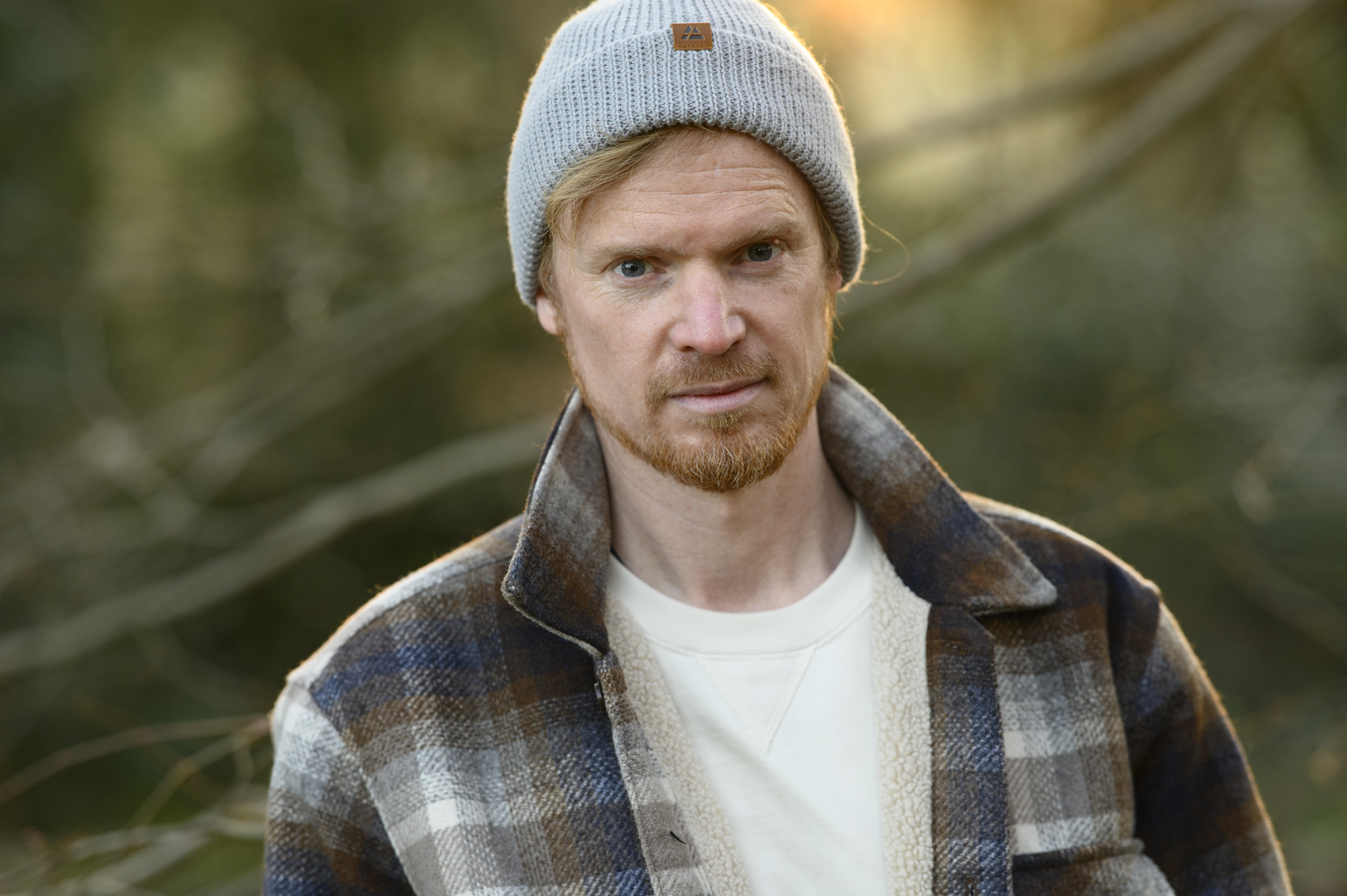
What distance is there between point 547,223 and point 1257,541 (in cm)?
495

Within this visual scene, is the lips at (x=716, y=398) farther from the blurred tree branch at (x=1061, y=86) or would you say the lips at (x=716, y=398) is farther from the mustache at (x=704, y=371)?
the blurred tree branch at (x=1061, y=86)

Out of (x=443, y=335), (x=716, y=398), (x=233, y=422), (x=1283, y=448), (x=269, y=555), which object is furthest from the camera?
(x=443, y=335)

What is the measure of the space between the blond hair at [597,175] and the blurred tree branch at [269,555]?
195 centimetres

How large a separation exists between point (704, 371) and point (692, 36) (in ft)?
1.65

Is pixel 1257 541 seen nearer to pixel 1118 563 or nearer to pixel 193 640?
pixel 1118 563

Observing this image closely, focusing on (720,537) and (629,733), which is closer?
(629,733)

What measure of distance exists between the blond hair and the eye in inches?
5.3

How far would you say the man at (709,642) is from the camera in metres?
1.61

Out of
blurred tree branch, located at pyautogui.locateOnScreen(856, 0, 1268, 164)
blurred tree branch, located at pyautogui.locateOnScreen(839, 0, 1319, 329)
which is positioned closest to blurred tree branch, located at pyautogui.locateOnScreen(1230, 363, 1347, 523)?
blurred tree branch, located at pyautogui.locateOnScreen(839, 0, 1319, 329)

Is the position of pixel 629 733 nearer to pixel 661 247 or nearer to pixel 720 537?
pixel 720 537

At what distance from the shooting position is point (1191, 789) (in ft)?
6.31

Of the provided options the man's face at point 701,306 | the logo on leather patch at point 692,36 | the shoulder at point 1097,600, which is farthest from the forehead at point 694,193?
the shoulder at point 1097,600

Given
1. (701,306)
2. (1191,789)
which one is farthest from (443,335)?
(1191,789)

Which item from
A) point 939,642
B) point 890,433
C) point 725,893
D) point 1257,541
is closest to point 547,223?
point 890,433
